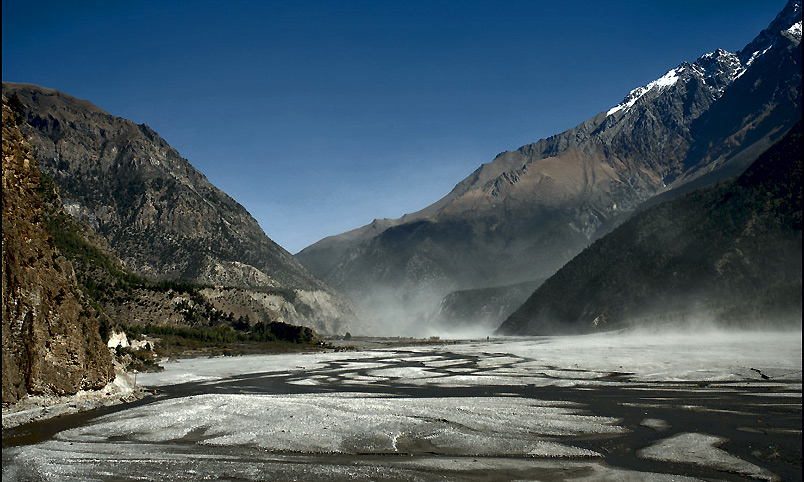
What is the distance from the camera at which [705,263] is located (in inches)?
4414

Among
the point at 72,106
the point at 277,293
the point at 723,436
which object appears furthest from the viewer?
the point at 72,106

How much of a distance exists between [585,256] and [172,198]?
129355 mm

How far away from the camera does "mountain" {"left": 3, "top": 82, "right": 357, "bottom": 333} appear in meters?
153

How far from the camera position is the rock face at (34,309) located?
88.9ft

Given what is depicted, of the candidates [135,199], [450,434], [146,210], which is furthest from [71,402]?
[135,199]

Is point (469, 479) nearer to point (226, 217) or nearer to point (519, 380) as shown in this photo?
point (519, 380)

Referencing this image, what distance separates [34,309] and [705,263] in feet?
380

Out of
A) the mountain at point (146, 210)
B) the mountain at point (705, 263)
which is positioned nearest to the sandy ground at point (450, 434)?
the mountain at point (705, 263)

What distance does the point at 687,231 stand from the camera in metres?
126

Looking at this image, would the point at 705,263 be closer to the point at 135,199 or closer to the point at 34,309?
the point at 34,309

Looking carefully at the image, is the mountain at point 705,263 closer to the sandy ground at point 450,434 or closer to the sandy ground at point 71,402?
the sandy ground at point 450,434

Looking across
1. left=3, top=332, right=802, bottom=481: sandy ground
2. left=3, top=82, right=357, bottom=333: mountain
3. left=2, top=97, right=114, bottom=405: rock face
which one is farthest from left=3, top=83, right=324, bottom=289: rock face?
left=3, top=332, right=802, bottom=481: sandy ground

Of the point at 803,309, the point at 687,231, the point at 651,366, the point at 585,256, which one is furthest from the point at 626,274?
the point at 651,366

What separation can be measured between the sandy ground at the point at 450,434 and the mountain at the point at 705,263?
166 feet
